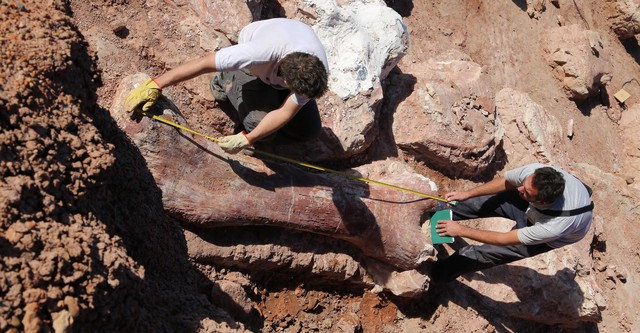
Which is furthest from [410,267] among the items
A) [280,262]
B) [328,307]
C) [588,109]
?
[588,109]

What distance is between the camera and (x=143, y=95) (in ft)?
10.4

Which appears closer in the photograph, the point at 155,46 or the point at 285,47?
the point at 285,47

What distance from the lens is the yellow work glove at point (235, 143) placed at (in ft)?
11.0

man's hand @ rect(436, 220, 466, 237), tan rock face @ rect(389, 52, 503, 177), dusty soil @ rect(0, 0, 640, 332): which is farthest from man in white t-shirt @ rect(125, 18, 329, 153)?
tan rock face @ rect(389, 52, 503, 177)

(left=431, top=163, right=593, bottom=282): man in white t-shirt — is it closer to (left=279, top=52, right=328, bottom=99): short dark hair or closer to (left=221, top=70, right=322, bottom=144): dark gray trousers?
(left=221, top=70, right=322, bottom=144): dark gray trousers

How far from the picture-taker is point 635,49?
26.4ft

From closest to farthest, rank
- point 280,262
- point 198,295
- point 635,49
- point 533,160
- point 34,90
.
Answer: point 34,90
point 198,295
point 280,262
point 533,160
point 635,49

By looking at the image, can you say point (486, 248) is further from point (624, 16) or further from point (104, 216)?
point (624, 16)

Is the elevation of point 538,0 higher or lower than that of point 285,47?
lower

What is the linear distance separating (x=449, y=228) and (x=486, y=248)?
12.1 inches

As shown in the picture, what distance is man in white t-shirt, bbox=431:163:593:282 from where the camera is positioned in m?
3.75

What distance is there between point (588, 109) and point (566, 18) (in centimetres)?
112

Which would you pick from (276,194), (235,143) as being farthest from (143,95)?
(276,194)

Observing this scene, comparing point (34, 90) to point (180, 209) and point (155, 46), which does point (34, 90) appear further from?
point (155, 46)
